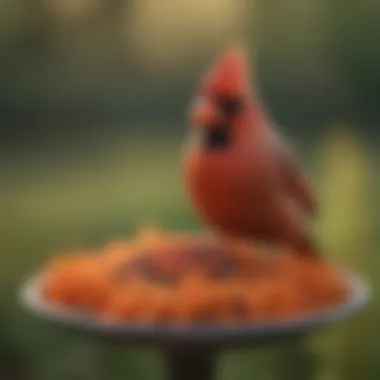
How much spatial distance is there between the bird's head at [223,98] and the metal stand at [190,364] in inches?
9.7

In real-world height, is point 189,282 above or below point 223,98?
below

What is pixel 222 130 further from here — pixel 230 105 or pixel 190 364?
pixel 190 364

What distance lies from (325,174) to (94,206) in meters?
0.28

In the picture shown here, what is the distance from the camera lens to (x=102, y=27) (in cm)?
98

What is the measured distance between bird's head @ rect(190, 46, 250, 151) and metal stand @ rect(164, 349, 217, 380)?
0.80 feet

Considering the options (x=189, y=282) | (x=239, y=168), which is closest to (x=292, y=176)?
(x=239, y=168)

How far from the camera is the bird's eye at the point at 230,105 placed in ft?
3.23

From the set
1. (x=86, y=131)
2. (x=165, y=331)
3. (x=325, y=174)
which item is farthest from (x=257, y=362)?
(x=86, y=131)

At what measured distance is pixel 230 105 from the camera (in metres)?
0.98

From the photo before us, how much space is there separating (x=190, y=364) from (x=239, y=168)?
0.24 m

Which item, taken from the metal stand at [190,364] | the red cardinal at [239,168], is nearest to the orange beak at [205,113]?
the red cardinal at [239,168]

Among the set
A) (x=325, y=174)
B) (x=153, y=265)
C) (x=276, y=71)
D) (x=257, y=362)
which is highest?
(x=276, y=71)

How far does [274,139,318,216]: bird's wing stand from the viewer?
999 millimetres

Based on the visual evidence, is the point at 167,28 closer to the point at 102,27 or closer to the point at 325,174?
the point at 102,27
